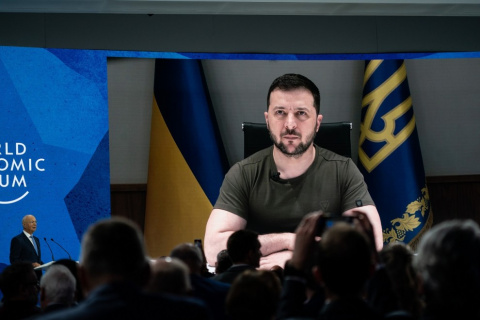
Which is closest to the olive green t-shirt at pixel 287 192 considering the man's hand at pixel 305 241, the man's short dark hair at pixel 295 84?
the man's short dark hair at pixel 295 84

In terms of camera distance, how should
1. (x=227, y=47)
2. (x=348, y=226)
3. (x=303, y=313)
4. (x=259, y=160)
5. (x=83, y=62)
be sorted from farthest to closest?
(x=227, y=47) → (x=83, y=62) → (x=259, y=160) → (x=303, y=313) → (x=348, y=226)

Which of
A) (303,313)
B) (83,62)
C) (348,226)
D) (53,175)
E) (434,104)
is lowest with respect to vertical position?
(303,313)

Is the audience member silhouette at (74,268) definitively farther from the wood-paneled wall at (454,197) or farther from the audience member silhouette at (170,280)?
the wood-paneled wall at (454,197)

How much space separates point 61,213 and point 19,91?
1.37 metres

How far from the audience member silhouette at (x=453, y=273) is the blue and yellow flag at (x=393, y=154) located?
20.5 ft

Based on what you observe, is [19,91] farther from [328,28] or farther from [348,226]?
[348,226]

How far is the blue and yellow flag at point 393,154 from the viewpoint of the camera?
7.89 metres

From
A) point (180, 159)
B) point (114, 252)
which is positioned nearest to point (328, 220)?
point (114, 252)

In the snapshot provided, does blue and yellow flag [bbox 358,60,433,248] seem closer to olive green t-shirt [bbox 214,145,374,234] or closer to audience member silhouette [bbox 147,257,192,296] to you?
olive green t-shirt [bbox 214,145,374,234]

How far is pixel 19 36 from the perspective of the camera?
7984mm

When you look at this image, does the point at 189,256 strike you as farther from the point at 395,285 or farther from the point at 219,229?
the point at 219,229

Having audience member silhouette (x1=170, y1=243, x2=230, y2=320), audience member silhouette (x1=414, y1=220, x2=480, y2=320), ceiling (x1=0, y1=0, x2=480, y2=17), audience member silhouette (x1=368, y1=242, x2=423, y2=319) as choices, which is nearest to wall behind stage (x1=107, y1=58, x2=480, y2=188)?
ceiling (x1=0, y1=0, x2=480, y2=17)

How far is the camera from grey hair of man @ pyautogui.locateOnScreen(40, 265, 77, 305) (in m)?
2.86

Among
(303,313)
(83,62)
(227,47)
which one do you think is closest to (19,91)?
(83,62)
